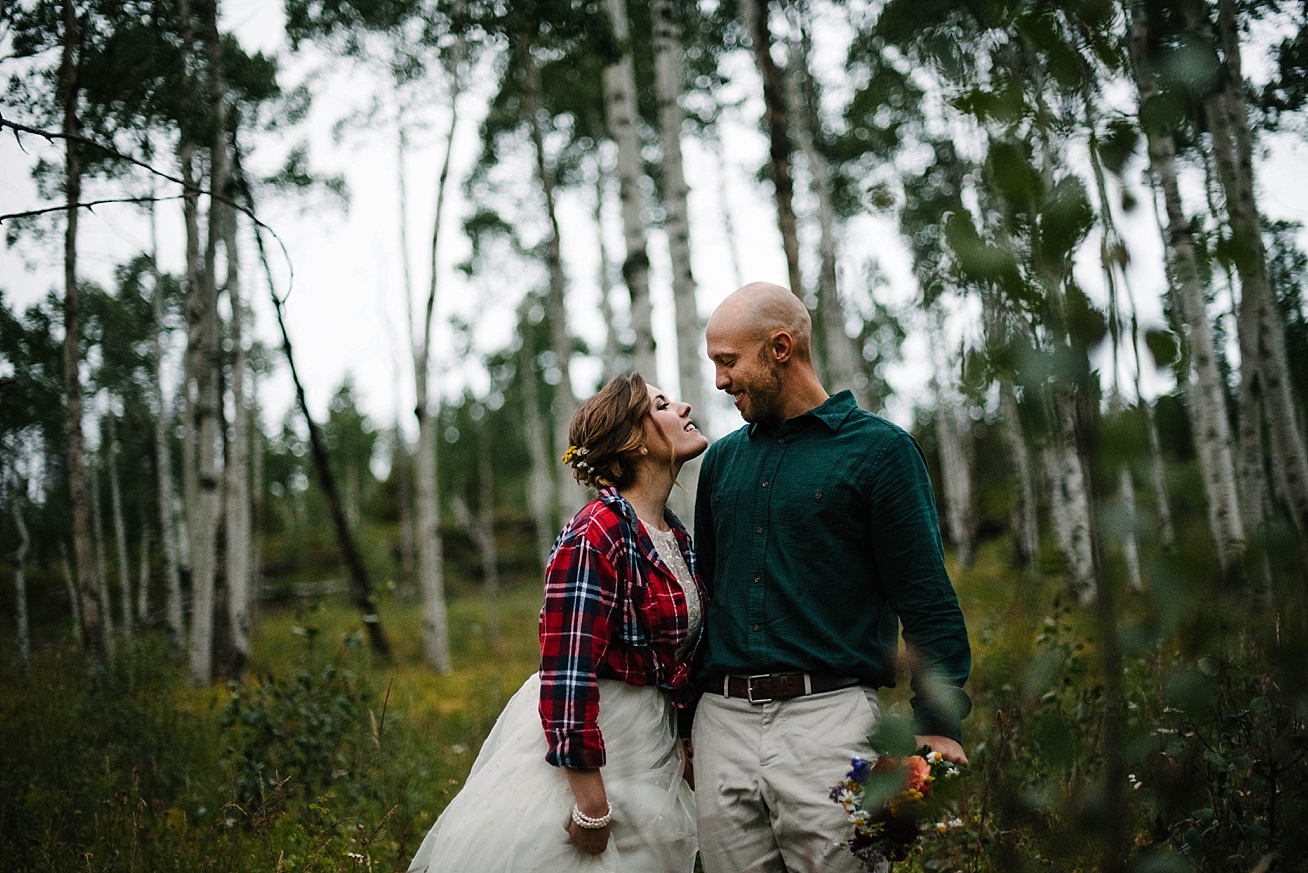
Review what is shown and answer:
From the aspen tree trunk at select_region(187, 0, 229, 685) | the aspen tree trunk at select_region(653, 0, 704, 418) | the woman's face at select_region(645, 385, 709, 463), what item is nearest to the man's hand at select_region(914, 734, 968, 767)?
the woman's face at select_region(645, 385, 709, 463)

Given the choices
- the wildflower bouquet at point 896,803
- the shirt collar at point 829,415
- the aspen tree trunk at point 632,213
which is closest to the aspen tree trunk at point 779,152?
Answer: the aspen tree trunk at point 632,213

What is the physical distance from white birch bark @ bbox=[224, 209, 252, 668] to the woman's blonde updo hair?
8.24 m

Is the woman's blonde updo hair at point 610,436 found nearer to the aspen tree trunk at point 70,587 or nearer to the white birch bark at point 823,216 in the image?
the white birch bark at point 823,216

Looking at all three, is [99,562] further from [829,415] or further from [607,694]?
[829,415]

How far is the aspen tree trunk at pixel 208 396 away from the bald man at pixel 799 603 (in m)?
8.20

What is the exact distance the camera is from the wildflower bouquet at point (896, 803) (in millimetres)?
1063

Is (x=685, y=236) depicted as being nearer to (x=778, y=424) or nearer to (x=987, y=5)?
(x=778, y=424)

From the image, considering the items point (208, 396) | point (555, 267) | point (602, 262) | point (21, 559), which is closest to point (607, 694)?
point (21, 559)

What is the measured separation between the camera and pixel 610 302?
639 inches

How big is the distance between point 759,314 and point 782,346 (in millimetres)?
114

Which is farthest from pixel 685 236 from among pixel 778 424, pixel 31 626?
pixel 31 626

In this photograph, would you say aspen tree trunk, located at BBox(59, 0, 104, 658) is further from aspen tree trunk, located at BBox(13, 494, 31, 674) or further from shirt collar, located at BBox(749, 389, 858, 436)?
shirt collar, located at BBox(749, 389, 858, 436)

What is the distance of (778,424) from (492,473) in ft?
103

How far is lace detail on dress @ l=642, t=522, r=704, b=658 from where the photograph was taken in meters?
2.30
